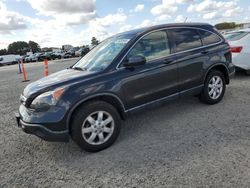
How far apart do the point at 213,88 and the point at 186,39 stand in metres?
1.26

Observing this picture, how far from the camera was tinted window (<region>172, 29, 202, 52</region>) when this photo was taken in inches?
172

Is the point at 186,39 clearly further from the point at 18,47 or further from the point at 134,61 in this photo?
the point at 18,47

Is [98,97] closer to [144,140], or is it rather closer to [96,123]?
[96,123]

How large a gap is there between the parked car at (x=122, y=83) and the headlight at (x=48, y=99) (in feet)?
0.05

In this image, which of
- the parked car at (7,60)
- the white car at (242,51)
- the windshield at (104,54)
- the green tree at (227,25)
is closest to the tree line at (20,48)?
the parked car at (7,60)

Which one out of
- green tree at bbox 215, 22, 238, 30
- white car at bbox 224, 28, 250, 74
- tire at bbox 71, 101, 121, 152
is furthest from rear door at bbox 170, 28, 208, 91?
green tree at bbox 215, 22, 238, 30

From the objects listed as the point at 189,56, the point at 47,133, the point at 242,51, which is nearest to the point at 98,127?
the point at 47,133

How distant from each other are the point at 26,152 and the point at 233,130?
3.43 metres

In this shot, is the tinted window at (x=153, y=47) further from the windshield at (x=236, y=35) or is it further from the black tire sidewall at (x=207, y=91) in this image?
the windshield at (x=236, y=35)

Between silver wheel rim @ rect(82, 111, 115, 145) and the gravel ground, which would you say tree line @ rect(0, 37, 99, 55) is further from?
silver wheel rim @ rect(82, 111, 115, 145)

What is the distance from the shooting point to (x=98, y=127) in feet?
11.3

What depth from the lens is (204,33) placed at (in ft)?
15.8

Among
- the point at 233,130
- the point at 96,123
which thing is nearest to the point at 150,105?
the point at 96,123

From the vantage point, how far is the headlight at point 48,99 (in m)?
3.18
